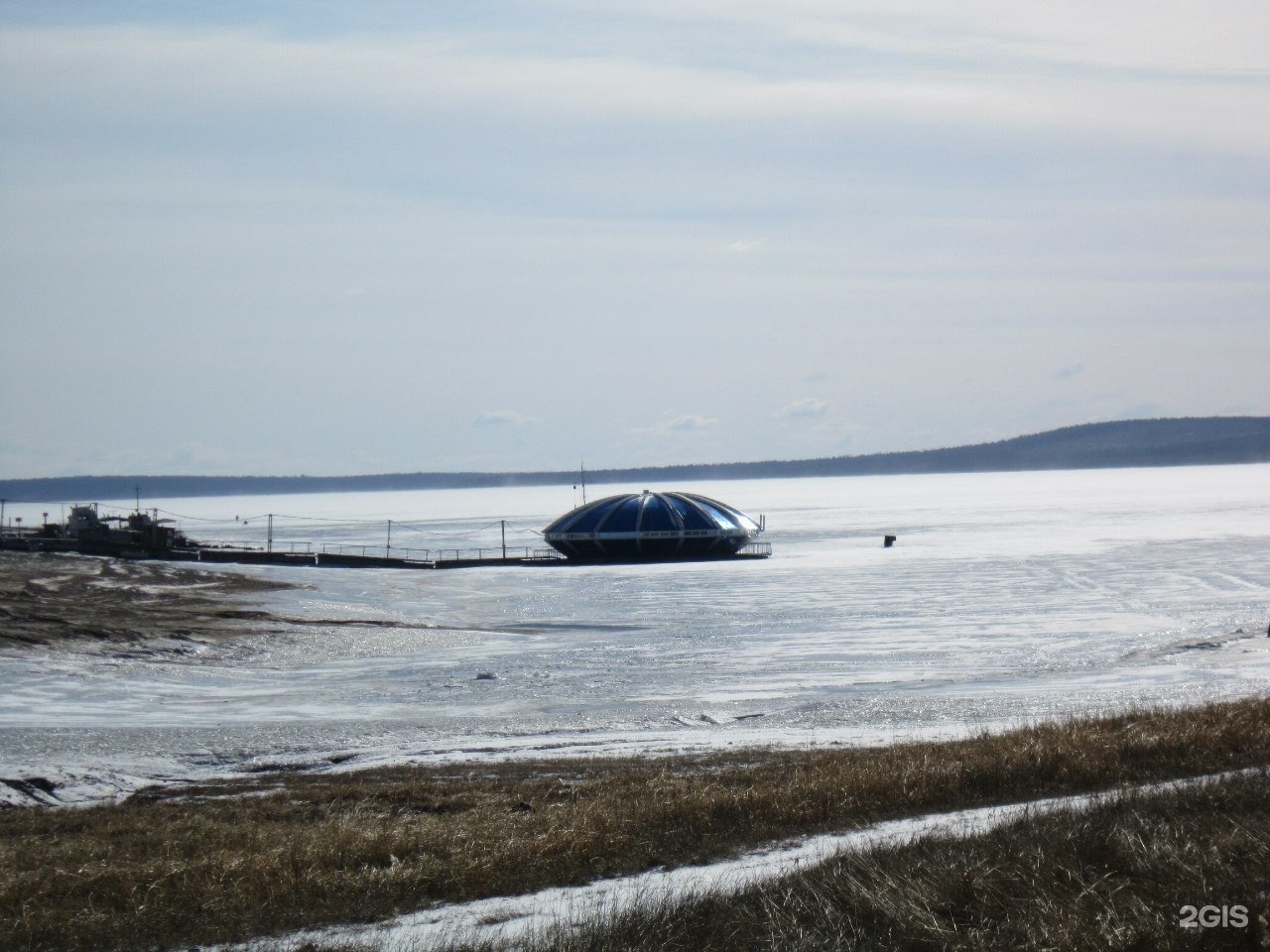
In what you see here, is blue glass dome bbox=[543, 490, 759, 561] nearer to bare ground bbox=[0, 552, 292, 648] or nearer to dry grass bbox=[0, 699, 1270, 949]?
bare ground bbox=[0, 552, 292, 648]

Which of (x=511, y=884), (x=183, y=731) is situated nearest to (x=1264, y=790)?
(x=511, y=884)

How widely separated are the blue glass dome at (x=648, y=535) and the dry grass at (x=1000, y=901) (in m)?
73.4

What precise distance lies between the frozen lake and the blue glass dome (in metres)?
19.4

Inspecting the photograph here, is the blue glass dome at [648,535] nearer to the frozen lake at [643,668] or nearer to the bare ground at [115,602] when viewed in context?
the frozen lake at [643,668]

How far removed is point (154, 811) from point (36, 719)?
10234 mm

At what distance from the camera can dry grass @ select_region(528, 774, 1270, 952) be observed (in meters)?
7.60

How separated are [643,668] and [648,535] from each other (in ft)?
171

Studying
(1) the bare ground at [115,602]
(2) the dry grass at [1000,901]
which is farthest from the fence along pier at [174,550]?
(2) the dry grass at [1000,901]

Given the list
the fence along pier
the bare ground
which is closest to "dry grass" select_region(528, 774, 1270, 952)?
the bare ground

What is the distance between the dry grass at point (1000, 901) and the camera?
7602mm

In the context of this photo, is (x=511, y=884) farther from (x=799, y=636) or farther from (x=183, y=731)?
(x=799, y=636)

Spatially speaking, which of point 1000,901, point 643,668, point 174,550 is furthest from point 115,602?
point 1000,901

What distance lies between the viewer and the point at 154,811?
13.4 meters

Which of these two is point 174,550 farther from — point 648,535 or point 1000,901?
point 1000,901
